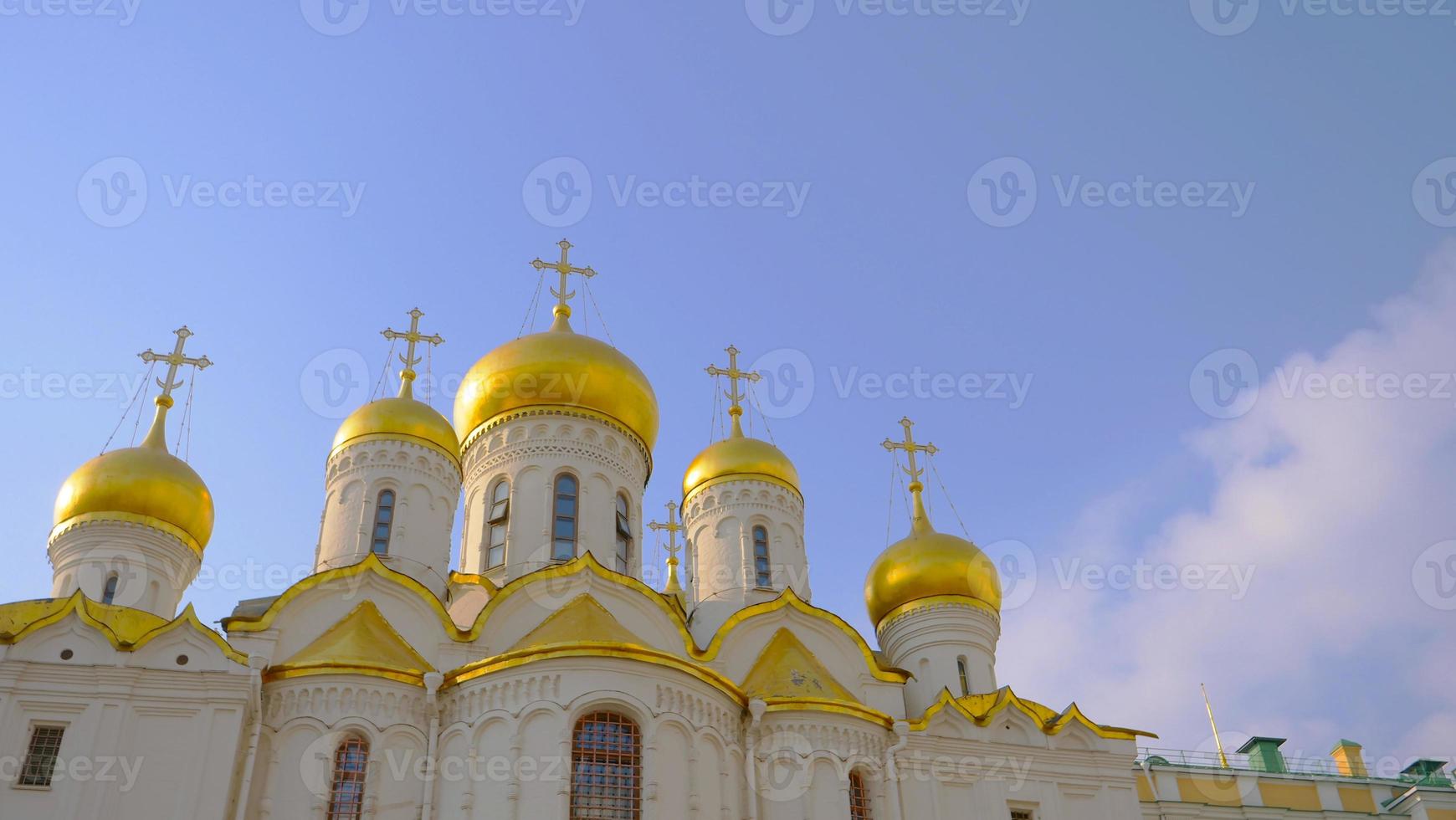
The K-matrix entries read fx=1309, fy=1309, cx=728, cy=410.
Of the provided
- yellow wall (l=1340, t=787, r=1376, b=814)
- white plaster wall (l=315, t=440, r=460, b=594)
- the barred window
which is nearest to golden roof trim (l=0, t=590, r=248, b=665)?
the barred window

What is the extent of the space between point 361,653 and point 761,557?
681cm

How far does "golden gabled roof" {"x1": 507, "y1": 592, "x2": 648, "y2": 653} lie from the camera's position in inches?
597

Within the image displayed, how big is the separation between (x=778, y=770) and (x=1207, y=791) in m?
7.34

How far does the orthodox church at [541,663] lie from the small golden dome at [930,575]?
0.05m

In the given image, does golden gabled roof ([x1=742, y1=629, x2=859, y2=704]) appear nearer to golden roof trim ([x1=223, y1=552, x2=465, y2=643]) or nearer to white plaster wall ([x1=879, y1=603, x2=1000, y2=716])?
white plaster wall ([x1=879, y1=603, x2=1000, y2=716])

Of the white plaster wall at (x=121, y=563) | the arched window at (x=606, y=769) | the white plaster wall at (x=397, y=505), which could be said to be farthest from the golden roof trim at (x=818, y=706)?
the white plaster wall at (x=121, y=563)

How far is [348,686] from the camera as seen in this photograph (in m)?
15.0

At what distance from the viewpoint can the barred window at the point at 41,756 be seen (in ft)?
46.1

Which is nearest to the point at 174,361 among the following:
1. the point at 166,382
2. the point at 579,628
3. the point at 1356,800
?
the point at 166,382

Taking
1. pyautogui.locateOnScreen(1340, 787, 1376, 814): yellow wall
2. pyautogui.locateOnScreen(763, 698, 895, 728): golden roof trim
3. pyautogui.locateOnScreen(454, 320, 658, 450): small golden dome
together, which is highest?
pyautogui.locateOnScreen(454, 320, 658, 450): small golden dome

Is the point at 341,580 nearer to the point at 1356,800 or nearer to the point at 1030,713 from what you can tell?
the point at 1030,713

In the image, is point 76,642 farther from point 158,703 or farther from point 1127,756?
point 1127,756

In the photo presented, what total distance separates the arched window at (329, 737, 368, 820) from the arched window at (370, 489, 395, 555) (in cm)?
412

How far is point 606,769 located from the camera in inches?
573
